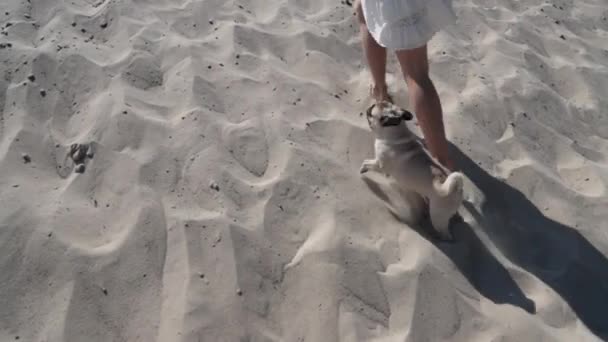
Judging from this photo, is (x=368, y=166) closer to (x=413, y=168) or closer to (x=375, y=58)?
(x=413, y=168)

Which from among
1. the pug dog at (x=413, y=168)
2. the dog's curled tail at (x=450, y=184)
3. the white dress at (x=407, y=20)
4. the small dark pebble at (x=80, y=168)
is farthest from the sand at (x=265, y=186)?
the white dress at (x=407, y=20)

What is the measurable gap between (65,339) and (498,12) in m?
3.61

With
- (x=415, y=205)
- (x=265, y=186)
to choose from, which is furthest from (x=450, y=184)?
(x=265, y=186)

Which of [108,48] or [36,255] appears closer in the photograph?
[36,255]

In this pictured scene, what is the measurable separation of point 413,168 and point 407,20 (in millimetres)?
626

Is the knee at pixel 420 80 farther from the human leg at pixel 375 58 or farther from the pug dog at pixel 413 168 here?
the human leg at pixel 375 58

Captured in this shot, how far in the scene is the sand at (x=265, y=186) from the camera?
88.2 inches

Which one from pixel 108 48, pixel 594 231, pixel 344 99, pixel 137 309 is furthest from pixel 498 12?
pixel 137 309

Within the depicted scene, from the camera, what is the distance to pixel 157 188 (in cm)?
260

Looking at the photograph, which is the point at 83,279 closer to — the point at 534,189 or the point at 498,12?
the point at 534,189

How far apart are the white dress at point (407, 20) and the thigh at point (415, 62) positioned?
0.11 meters

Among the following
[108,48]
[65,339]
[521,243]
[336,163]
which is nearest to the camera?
[65,339]

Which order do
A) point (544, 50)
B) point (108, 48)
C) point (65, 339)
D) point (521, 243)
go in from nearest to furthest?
point (65, 339) → point (521, 243) → point (108, 48) → point (544, 50)

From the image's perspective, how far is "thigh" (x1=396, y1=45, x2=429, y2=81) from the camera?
8.62ft
